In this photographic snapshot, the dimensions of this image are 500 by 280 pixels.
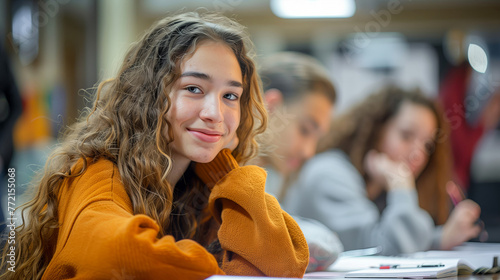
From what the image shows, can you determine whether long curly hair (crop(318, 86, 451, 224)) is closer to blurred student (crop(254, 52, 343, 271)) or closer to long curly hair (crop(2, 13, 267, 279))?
blurred student (crop(254, 52, 343, 271))

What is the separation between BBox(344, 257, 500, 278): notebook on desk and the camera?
0.76m

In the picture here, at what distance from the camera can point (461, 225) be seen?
5.37 feet

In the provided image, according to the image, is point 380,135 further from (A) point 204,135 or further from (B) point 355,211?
(A) point 204,135

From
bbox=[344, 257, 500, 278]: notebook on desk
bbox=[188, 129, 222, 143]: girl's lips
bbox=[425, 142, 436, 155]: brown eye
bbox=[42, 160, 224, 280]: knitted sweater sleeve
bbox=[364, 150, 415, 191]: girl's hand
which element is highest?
bbox=[425, 142, 436, 155]: brown eye

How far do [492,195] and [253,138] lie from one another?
139 centimetres

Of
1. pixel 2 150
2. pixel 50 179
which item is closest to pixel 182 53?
pixel 50 179

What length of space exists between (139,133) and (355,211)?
3.69 ft

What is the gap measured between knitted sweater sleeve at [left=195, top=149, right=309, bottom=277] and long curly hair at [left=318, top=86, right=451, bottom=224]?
109cm

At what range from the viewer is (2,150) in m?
1.12

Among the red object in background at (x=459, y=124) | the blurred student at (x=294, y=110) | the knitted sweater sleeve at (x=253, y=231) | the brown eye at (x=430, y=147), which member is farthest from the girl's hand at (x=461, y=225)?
the knitted sweater sleeve at (x=253, y=231)

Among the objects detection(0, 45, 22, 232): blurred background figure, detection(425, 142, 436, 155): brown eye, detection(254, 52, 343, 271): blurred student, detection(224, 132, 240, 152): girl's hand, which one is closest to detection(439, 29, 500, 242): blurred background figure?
detection(425, 142, 436, 155): brown eye

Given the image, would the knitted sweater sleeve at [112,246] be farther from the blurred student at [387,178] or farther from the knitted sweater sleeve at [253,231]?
the blurred student at [387,178]

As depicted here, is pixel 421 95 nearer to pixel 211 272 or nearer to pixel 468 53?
pixel 468 53

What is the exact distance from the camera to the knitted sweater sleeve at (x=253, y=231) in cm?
69
